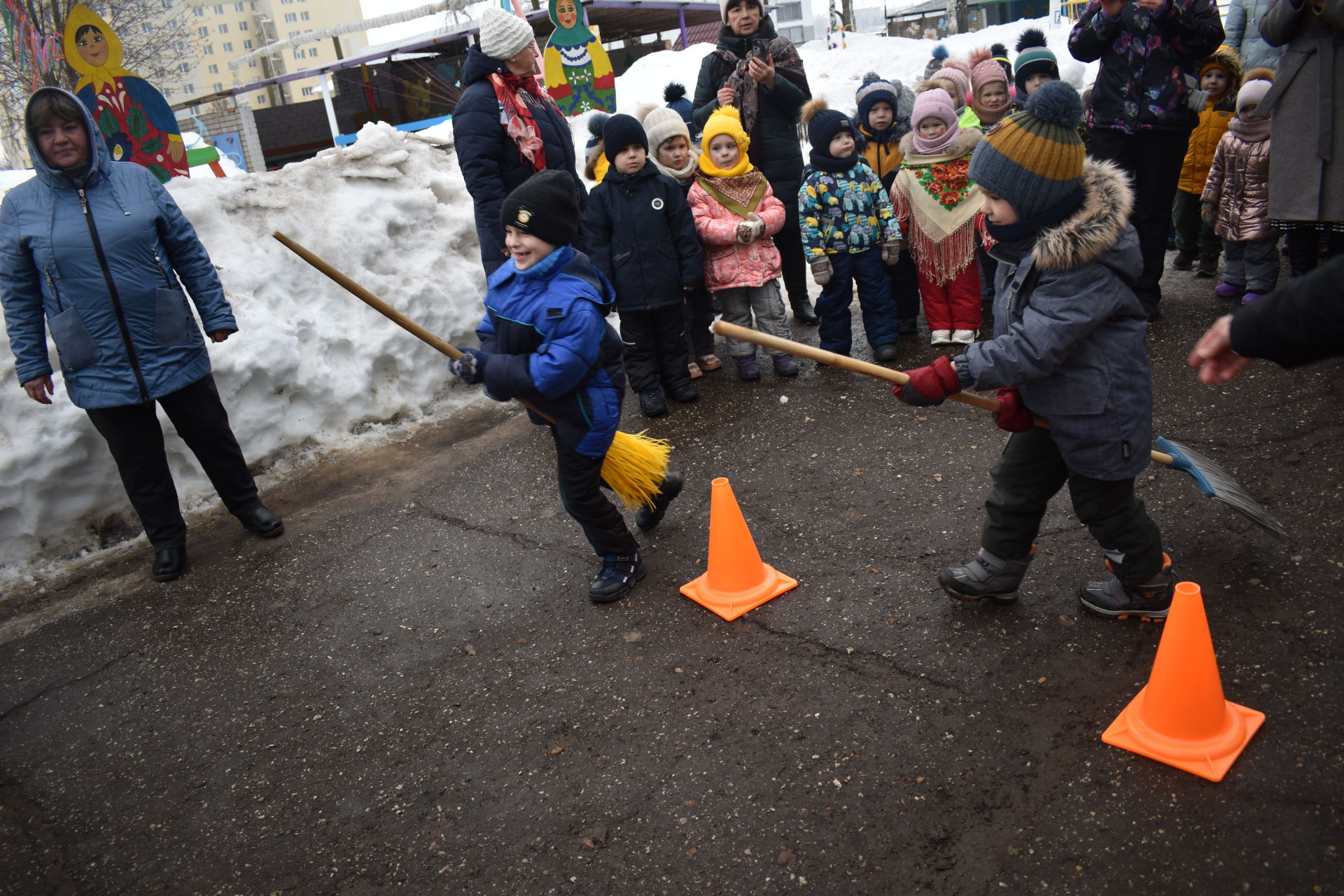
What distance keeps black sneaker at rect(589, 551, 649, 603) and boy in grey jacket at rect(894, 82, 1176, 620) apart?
1.39m

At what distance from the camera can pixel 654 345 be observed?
5.62 metres

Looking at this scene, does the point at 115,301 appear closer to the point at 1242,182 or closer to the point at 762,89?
the point at 762,89

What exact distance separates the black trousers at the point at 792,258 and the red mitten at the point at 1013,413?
3.48 m

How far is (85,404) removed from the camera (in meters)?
4.06

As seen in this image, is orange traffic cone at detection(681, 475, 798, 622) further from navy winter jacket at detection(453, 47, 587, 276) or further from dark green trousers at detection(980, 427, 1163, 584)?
navy winter jacket at detection(453, 47, 587, 276)

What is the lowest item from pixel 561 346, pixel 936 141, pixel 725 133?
pixel 561 346

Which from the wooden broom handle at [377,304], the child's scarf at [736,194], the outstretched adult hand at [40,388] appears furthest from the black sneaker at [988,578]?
the outstretched adult hand at [40,388]

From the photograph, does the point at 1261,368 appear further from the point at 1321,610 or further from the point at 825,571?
the point at 825,571

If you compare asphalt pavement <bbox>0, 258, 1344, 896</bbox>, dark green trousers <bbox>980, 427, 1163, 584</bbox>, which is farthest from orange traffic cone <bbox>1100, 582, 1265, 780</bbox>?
dark green trousers <bbox>980, 427, 1163, 584</bbox>

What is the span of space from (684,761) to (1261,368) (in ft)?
13.4

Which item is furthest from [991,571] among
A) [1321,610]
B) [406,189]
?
[406,189]

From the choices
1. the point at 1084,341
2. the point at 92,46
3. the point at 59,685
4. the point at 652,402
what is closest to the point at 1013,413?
the point at 1084,341

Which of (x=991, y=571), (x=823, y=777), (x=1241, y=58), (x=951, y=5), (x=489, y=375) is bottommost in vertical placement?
(x=823, y=777)

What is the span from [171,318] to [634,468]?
2291 mm
